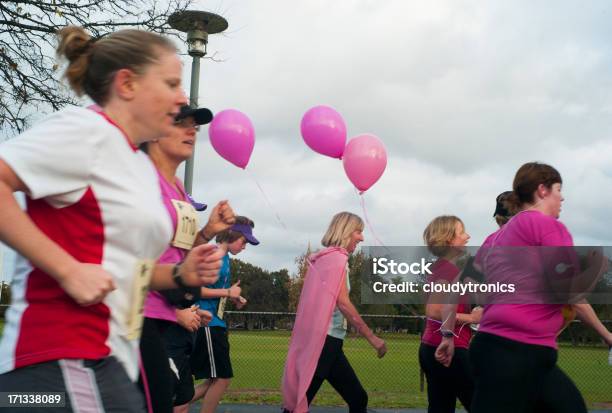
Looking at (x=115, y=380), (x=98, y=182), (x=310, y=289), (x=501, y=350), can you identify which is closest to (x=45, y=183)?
(x=98, y=182)

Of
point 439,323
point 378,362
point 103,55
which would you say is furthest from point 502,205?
point 378,362

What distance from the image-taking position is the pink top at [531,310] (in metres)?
3.32

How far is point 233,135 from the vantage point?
6.69 metres

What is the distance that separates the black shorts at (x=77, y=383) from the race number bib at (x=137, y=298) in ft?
0.35

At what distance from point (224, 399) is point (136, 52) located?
337 inches

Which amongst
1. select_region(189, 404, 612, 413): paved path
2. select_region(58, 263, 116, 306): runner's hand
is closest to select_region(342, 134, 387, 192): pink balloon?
select_region(189, 404, 612, 413): paved path

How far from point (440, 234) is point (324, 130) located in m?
2.36

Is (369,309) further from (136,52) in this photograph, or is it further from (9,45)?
(136,52)

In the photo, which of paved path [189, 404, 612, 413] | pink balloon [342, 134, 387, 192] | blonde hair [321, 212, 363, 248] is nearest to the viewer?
blonde hair [321, 212, 363, 248]

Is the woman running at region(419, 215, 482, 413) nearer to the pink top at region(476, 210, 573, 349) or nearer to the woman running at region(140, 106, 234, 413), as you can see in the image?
the pink top at region(476, 210, 573, 349)

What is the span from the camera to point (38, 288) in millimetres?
1696

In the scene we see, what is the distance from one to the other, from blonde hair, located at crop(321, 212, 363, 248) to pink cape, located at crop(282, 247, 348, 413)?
72 millimetres

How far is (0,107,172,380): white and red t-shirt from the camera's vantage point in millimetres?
1659

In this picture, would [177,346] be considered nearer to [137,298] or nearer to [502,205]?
[137,298]
